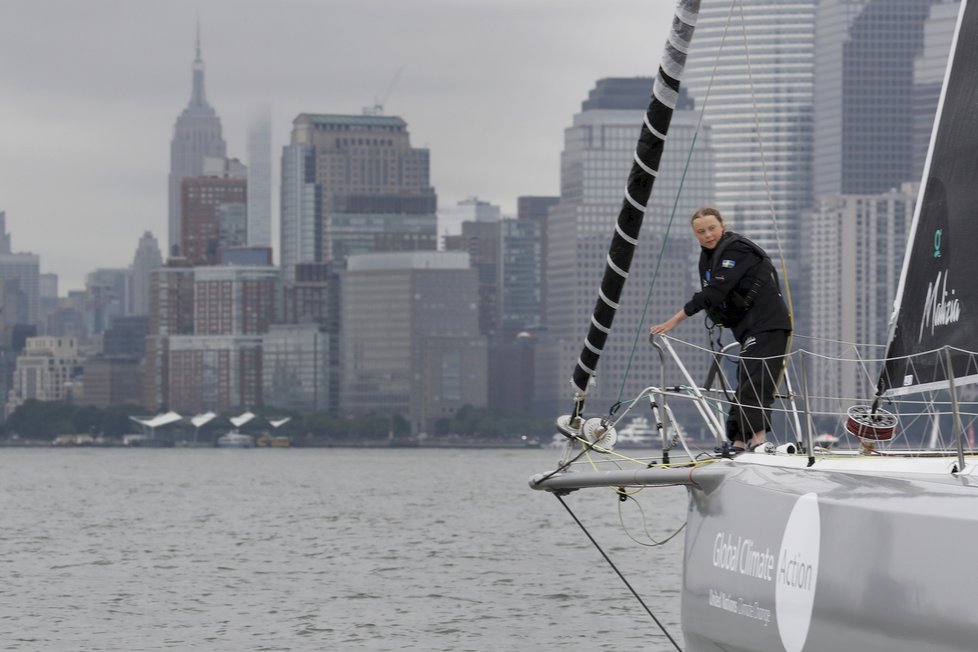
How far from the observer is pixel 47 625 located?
20.6 metres

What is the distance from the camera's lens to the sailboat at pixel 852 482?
327 inches

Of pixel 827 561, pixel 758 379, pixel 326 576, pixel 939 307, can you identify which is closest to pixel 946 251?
pixel 939 307

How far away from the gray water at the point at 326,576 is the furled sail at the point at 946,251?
722 cm

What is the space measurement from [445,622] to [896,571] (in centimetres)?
1296

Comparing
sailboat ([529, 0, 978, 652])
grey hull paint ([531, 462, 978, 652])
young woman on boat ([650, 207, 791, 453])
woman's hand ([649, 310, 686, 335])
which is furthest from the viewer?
young woman on boat ([650, 207, 791, 453])

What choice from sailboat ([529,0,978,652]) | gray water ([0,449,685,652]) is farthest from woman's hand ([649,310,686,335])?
gray water ([0,449,685,652])

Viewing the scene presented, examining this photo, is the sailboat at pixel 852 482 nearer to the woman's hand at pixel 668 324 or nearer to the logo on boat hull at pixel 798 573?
the logo on boat hull at pixel 798 573

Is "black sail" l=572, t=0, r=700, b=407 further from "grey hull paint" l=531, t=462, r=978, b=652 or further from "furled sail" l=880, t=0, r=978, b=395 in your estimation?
"furled sail" l=880, t=0, r=978, b=395

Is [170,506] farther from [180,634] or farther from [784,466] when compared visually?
[784,466]

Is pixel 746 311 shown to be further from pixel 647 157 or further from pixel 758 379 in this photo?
pixel 647 157

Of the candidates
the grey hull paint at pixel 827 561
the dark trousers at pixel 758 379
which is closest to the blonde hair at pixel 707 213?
the dark trousers at pixel 758 379

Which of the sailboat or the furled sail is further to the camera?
the furled sail

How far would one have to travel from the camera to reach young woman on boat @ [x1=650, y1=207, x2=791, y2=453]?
36.3 feet

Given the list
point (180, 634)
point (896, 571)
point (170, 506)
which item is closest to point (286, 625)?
point (180, 634)
